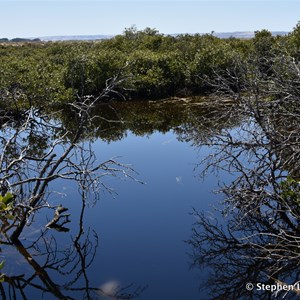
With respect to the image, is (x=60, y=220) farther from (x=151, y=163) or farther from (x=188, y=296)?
(x=151, y=163)

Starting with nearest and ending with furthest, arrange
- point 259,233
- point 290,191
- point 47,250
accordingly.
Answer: point 259,233 < point 290,191 < point 47,250

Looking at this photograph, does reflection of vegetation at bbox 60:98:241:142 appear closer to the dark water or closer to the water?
the water

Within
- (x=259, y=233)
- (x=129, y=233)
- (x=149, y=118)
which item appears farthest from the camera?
(x=149, y=118)

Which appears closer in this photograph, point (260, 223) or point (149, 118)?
point (260, 223)

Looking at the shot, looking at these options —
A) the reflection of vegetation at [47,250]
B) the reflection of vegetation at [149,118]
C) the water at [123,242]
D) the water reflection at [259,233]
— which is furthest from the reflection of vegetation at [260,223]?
the reflection of vegetation at [149,118]

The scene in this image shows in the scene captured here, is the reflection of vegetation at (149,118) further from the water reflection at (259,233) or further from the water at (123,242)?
the water reflection at (259,233)

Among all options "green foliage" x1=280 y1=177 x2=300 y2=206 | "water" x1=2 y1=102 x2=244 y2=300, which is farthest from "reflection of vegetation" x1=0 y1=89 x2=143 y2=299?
"green foliage" x1=280 y1=177 x2=300 y2=206

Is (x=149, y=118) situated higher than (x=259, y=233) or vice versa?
(x=149, y=118)

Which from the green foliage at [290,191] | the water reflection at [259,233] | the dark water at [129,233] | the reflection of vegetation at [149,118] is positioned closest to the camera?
the water reflection at [259,233]

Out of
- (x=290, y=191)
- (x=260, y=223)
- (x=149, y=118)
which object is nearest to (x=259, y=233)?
(x=290, y=191)

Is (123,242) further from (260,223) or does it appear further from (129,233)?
(260,223)

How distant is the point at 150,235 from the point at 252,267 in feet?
9.17

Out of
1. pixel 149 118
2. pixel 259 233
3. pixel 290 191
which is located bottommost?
pixel 259 233

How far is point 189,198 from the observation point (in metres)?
12.7
